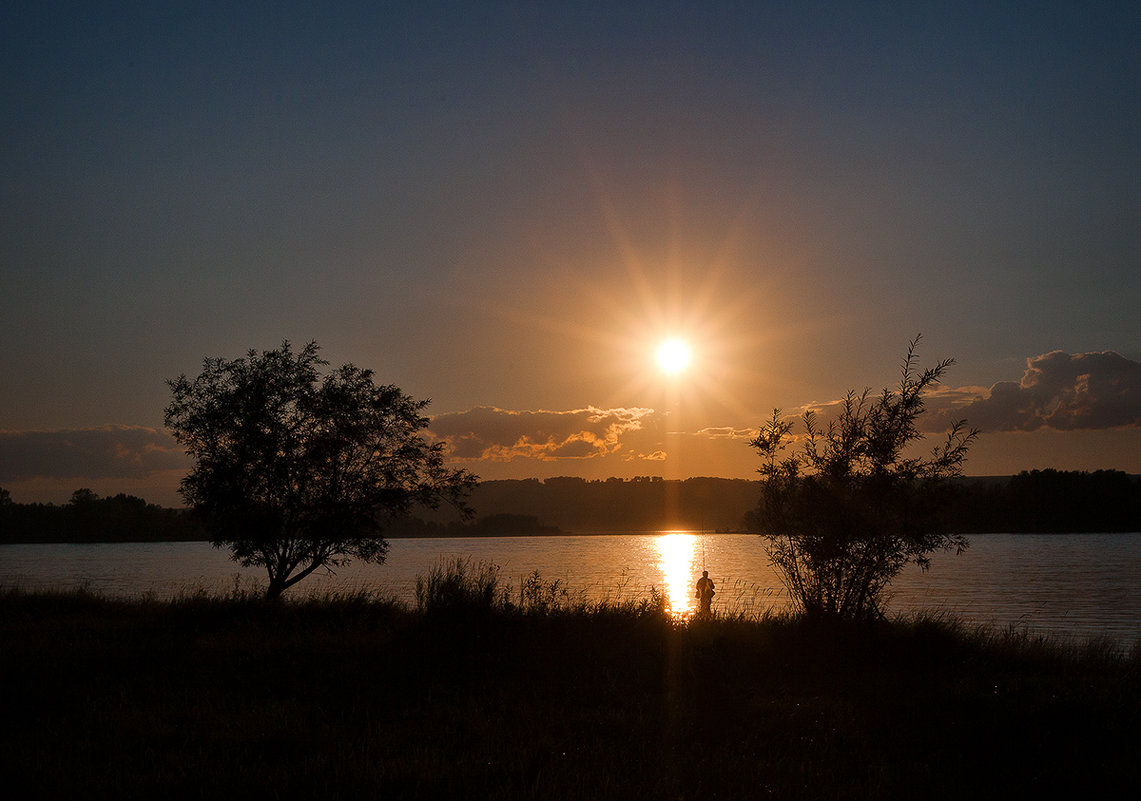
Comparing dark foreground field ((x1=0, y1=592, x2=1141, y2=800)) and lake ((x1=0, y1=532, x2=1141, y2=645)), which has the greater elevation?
dark foreground field ((x1=0, y1=592, x2=1141, y2=800))

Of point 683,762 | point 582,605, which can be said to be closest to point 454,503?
point 582,605

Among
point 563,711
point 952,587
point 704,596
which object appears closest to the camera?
point 563,711

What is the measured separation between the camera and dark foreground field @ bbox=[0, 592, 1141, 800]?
7520 mm

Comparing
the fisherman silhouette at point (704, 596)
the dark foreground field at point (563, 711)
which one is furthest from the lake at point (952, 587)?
the dark foreground field at point (563, 711)

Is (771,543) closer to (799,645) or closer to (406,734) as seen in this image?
(799,645)

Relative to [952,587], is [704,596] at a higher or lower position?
higher

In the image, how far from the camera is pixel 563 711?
1012 cm

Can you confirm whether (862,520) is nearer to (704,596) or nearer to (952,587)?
(704,596)

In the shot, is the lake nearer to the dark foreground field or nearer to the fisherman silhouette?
the fisherman silhouette

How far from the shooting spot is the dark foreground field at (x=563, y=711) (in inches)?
296

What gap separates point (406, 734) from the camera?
8992 mm

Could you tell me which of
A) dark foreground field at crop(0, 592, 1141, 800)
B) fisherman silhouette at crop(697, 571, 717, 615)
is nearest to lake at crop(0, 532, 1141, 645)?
fisherman silhouette at crop(697, 571, 717, 615)

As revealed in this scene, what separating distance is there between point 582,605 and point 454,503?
799cm

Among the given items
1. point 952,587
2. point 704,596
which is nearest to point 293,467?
point 704,596
